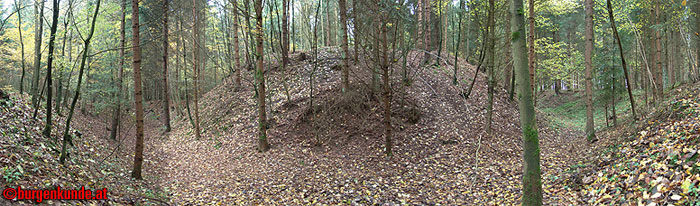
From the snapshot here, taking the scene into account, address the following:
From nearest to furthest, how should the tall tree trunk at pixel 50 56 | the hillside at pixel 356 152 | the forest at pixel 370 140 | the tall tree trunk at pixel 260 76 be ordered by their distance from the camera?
Result: the forest at pixel 370 140 < the tall tree trunk at pixel 50 56 < the hillside at pixel 356 152 < the tall tree trunk at pixel 260 76

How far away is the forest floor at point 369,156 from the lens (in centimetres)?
524

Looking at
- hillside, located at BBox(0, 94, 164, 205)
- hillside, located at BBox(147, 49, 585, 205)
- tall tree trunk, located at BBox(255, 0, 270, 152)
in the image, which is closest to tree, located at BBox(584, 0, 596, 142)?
hillside, located at BBox(147, 49, 585, 205)

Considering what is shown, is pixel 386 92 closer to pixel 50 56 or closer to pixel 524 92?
pixel 524 92

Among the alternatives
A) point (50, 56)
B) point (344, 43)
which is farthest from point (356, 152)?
point (50, 56)

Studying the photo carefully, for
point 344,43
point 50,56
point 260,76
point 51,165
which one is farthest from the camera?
point 344,43

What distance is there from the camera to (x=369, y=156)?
9.16m

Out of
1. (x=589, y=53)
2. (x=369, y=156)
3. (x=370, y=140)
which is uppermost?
(x=589, y=53)

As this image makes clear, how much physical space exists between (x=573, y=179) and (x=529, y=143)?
11.8 feet

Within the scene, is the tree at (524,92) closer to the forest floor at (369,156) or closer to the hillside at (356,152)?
the forest floor at (369,156)

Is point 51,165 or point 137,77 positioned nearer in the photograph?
point 51,165

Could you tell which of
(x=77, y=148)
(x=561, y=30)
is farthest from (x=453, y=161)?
(x=561, y=30)

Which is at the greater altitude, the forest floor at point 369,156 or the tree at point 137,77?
the tree at point 137,77

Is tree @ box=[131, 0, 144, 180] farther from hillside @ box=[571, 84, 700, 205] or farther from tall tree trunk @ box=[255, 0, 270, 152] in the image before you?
hillside @ box=[571, 84, 700, 205]

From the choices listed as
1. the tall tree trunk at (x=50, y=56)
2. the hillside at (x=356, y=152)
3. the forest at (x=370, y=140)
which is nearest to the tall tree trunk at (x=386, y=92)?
the forest at (x=370, y=140)
